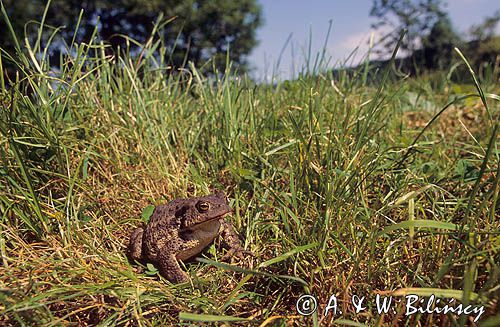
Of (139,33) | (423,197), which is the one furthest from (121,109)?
(139,33)

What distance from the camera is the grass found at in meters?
1.28

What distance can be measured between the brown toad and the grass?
0.30ft

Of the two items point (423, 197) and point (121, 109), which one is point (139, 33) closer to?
point (121, 109)

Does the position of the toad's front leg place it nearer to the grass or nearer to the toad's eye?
the grass

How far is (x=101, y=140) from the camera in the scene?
2.14 metres

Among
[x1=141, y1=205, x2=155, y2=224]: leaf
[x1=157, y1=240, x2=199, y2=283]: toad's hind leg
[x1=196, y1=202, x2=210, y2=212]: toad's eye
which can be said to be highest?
[x1=196, y1=202, x2=210, y2=212]: toad's eye

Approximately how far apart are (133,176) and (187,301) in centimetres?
97

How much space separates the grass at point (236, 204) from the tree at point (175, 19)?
44.6ft

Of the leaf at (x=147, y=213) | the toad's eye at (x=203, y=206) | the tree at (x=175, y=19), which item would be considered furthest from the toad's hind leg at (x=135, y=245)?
the tree at (x=175, y=19)

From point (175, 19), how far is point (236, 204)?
632 inches

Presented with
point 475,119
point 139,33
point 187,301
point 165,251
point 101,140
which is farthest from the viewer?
point 139,33

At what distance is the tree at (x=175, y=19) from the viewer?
52.9 ft

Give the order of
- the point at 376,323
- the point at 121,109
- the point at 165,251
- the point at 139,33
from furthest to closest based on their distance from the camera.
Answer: the point at 139,33 < the point at 121,109 < the point at 165,251 < the point at 376,323

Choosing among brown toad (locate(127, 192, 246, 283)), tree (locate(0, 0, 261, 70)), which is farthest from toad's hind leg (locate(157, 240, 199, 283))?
tree (locate(0, 0, 261, 70))
